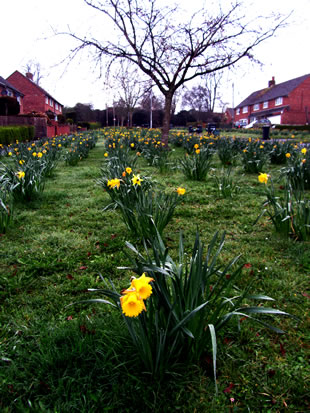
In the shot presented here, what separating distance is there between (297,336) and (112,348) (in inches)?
43.9

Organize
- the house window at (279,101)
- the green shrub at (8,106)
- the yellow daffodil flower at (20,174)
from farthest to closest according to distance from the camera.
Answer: the house window at (279,101)
the green shrub at (8,106)
the yellow daffodil flower at (20,174)

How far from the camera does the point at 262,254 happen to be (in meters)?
2.75

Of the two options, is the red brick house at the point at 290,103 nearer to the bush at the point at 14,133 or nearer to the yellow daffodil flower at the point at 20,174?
the bush at the point at 14,133

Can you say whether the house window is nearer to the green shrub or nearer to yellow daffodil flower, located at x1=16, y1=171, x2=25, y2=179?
the green shrub

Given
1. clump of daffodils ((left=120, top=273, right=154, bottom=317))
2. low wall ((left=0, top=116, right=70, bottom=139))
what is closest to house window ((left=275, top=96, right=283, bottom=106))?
low wall ((left=0, top=116, right=70, bottom=139))

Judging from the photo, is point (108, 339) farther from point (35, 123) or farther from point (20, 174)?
point (35, 123)

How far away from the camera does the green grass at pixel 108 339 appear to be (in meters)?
1.30

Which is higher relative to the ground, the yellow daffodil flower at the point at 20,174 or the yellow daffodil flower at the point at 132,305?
the yellow daffodil flower at the point at 20,174

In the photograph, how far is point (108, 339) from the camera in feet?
5.02

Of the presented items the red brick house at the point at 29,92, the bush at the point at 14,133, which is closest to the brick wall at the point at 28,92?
the red brick house at the point at 29,92

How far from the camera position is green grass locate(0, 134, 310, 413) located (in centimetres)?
130

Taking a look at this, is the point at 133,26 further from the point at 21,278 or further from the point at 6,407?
the point at 6,407

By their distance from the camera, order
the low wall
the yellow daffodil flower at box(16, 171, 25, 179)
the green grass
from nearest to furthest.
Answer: the green grass, the yellow daffodil flower at box(16, 171, 25, 179), the low wall

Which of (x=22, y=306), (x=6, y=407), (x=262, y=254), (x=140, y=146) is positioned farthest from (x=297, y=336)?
(x=140, y=146)
